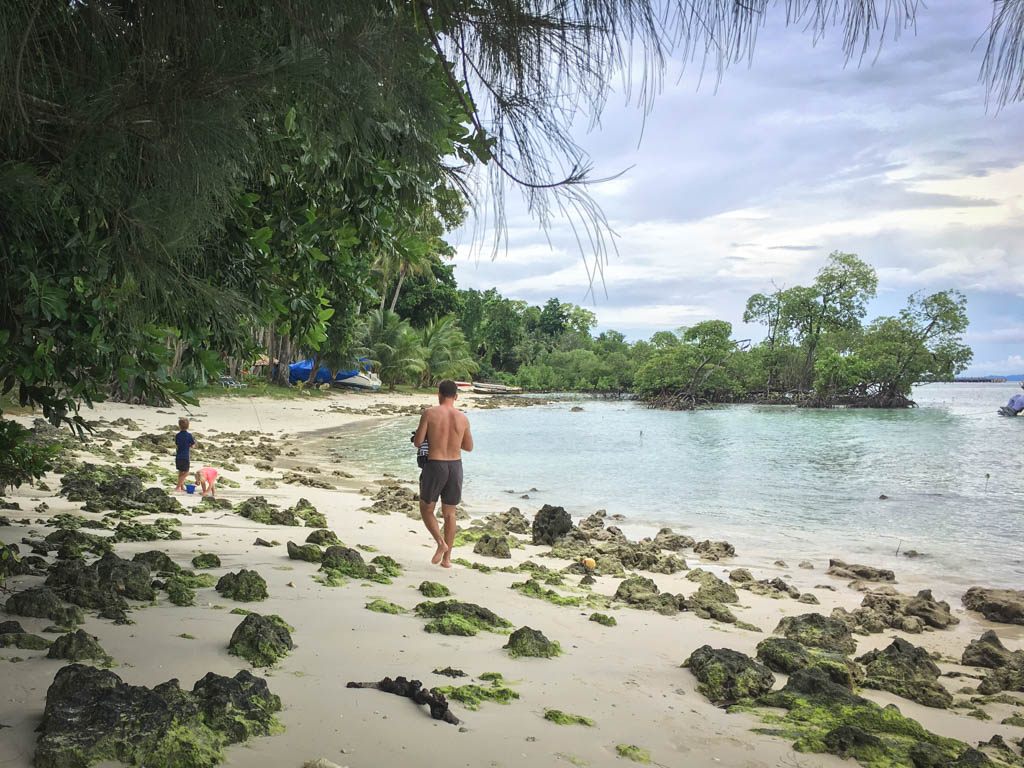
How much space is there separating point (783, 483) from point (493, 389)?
3900 centimetres

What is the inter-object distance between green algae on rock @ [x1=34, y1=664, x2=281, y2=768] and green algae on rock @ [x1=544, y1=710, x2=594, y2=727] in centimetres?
110

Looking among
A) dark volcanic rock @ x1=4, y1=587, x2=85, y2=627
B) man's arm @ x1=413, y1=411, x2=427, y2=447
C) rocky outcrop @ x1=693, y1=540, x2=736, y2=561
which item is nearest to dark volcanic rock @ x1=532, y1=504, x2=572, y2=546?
rocky outcrop @ x1=693, y1=540, x2=736, y2=561

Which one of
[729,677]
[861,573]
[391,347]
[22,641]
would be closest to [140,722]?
[22,641]

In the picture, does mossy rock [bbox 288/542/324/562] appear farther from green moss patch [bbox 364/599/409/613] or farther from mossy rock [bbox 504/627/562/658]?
mossy rock [bbox 504/627/562/658]

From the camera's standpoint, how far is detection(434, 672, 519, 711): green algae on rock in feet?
10.4

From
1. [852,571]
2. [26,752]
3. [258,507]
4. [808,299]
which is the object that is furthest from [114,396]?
[808,299]

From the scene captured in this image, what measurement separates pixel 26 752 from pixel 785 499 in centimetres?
1475

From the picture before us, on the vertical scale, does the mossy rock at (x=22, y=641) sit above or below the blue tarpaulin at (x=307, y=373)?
below

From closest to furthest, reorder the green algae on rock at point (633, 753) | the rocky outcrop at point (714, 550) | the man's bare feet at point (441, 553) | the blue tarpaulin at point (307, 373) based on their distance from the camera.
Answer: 1. the green algae on rock at point (633, 753)
2. the man's bare feet at point (441, 553)
3. the rocky outcrop at point (714, 550)
4. the blue tarpaulin at point (307, 373)

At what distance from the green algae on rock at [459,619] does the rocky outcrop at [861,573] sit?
542 cm

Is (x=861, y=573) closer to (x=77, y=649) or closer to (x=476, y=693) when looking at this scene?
(x=476, y=693)

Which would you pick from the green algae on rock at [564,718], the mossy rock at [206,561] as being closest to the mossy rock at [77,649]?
the green algae on rock at [564,718]

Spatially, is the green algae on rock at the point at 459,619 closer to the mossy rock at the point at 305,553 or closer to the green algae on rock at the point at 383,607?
the green algae on rock at the point at 383,607

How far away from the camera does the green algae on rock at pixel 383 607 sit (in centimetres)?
450
